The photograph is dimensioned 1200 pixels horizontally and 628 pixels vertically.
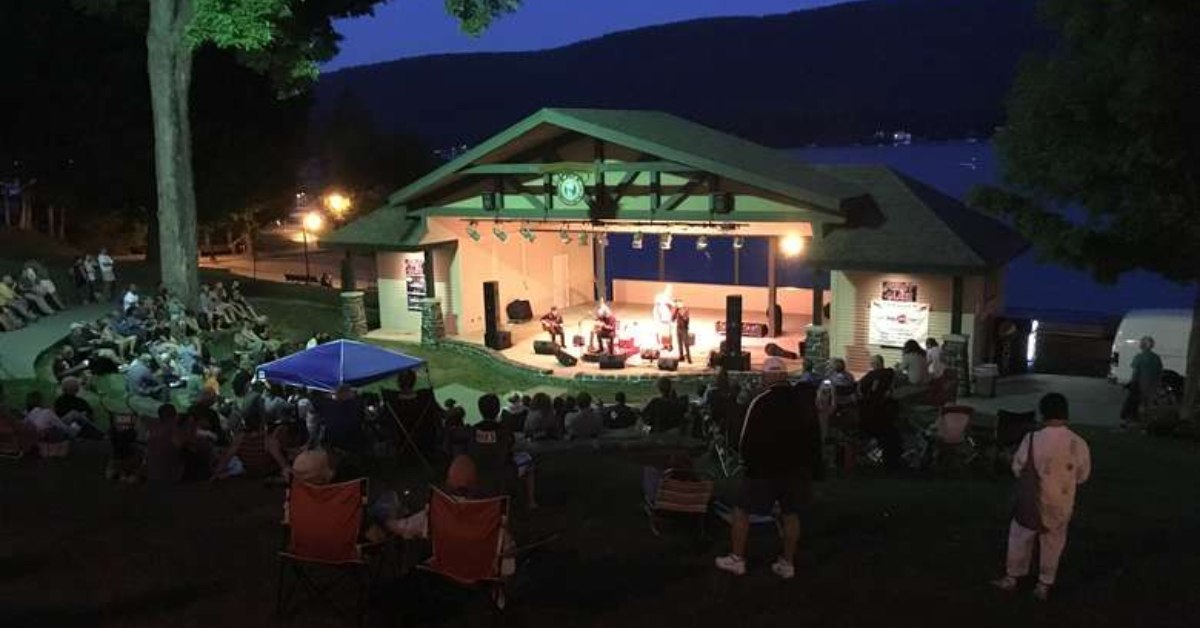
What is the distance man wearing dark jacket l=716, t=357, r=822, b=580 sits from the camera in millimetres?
6270

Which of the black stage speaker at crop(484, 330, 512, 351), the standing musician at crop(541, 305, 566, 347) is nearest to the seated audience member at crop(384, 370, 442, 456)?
the standing musician at crop(541, 305, 566, 347)

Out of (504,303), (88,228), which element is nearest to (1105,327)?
(504,303)

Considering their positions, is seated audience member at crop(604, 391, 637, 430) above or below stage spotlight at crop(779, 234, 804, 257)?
below

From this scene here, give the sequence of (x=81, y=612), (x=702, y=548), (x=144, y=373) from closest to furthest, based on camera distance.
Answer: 1. (x=81, y=612)
2. (x=702, y=548)
3. (x=144, y=373)

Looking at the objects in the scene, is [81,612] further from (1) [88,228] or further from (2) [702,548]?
(1) [88,228]

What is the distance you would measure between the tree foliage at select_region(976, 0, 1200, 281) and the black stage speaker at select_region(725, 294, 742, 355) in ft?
18.5

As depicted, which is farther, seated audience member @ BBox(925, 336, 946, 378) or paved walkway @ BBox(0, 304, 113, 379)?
paved walkway @ BBox(0, 304, 113, 379)

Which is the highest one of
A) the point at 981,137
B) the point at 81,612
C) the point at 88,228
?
the point at 981,137

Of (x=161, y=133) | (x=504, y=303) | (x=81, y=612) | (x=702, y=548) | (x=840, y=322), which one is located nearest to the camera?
(x=81, y=612)

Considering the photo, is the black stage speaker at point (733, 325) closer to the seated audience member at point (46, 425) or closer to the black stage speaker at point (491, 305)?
the black stage speaker at point (491, 305)

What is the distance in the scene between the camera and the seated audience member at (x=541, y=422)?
11703mm

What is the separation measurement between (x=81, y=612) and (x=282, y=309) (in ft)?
64.4

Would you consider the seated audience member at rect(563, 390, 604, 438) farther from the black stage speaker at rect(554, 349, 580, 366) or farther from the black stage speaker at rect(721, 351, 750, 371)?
the black stage speaker at rect(554, 349, 580, 366)

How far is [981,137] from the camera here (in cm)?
16450
